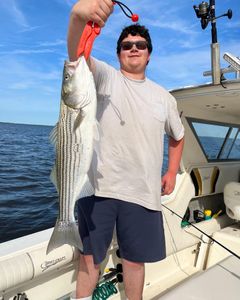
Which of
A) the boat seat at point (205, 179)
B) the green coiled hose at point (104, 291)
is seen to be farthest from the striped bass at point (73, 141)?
the boat seat at point (205, 179)

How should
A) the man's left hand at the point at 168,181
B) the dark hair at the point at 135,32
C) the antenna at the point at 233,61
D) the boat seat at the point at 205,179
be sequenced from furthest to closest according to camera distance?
the boat seat at the point at 205,179 < the antenna at the point at 233,61 < the man's left hand at the point at 168,181 < the dark hair at the point at 135,32

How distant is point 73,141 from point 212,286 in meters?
1.79

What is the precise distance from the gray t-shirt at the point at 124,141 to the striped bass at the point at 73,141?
0.33 meters

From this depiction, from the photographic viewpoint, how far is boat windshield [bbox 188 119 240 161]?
5426 mm

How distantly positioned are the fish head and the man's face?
0.78 metres

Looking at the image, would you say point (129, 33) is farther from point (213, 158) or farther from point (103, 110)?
point (213, 158)

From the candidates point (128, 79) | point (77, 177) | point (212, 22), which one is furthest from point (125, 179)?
point (212, 22)

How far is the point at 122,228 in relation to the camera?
8.86 feet

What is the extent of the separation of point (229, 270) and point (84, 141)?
2.01 metres

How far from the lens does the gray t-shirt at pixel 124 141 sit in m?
2.53

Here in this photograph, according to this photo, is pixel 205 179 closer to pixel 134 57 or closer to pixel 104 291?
pixel 104 291

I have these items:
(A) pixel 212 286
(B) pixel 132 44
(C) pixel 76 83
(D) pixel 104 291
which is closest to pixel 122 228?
(A) pixel 212 286

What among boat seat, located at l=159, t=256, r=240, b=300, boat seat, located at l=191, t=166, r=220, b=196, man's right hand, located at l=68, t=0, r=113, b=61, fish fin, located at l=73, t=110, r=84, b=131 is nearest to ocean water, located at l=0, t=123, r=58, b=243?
boat seat, located at l=191, t=166, r=220, b=196

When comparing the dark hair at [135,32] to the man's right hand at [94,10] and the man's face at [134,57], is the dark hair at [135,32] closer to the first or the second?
the man's face at [134,57]
